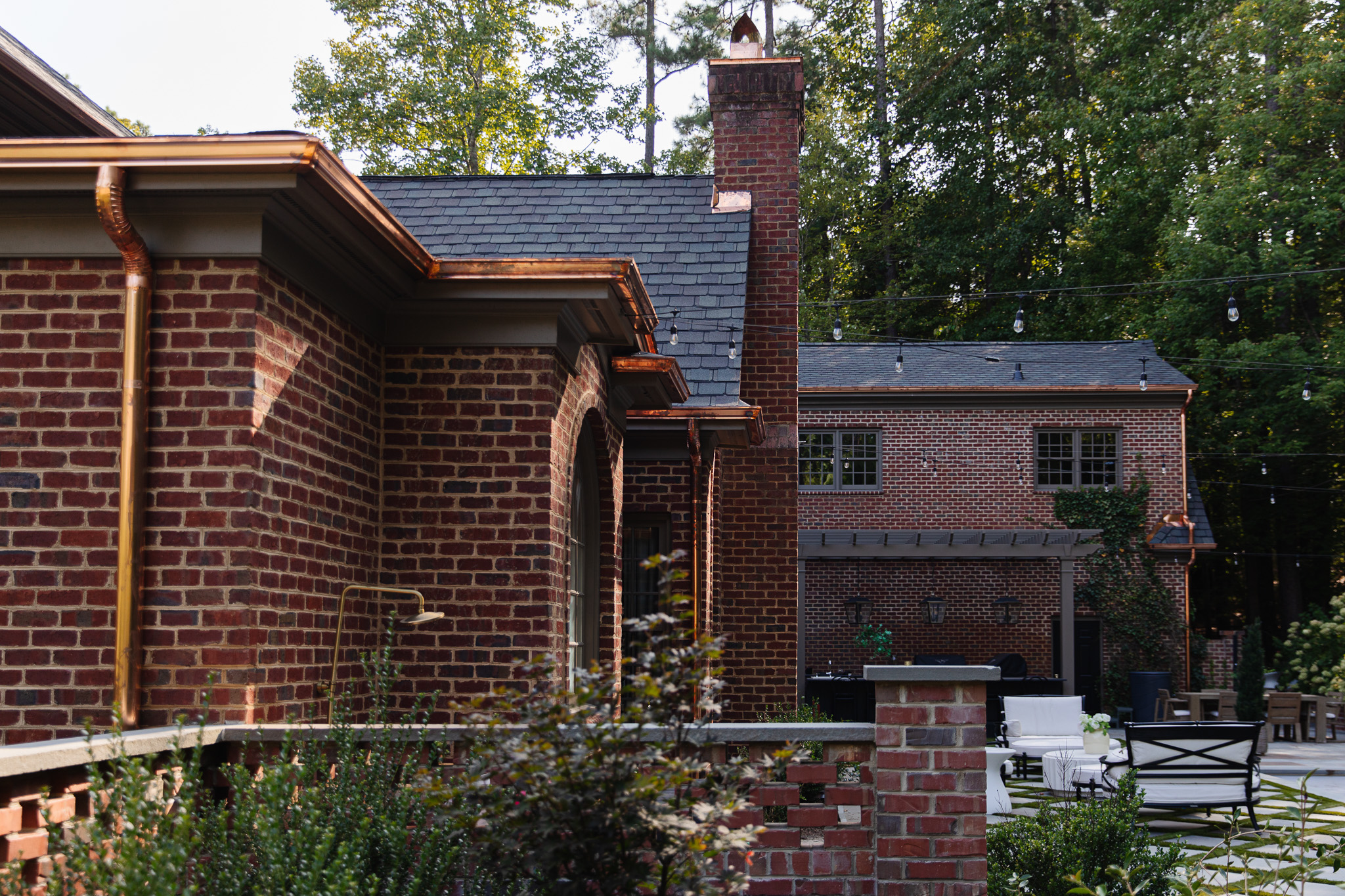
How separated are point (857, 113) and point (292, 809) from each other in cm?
3589

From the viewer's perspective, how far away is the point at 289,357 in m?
4.67

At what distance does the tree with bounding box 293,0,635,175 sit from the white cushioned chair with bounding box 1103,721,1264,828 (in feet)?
77.7

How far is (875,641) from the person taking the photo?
72.7ft

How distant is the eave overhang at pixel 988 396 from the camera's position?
902 inches

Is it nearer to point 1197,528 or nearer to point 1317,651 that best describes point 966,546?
point 1197,528

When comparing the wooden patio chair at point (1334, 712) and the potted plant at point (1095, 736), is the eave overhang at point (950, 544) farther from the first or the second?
the potted plant at point (1095, 736)

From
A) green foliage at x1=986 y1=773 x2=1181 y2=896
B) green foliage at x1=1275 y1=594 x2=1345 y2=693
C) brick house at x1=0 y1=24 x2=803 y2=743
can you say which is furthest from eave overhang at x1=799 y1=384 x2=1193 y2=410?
green foliage at x1=986 y1=773 x2=1181 y2=896

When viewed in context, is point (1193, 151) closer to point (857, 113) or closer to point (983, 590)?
point (857, 113)

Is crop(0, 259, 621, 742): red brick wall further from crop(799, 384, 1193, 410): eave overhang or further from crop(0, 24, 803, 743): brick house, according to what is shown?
crop(799, 384, 1193, 410): eave overhang

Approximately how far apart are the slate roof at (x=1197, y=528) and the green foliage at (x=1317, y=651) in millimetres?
2247

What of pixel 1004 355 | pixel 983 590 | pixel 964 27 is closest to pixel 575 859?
pixel 983 590

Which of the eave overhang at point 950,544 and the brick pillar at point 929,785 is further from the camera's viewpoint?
the eave overhang at point 950,544

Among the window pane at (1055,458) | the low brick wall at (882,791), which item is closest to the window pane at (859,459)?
the window pane at (1055,458)

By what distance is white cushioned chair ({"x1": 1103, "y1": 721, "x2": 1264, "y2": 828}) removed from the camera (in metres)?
10.1
